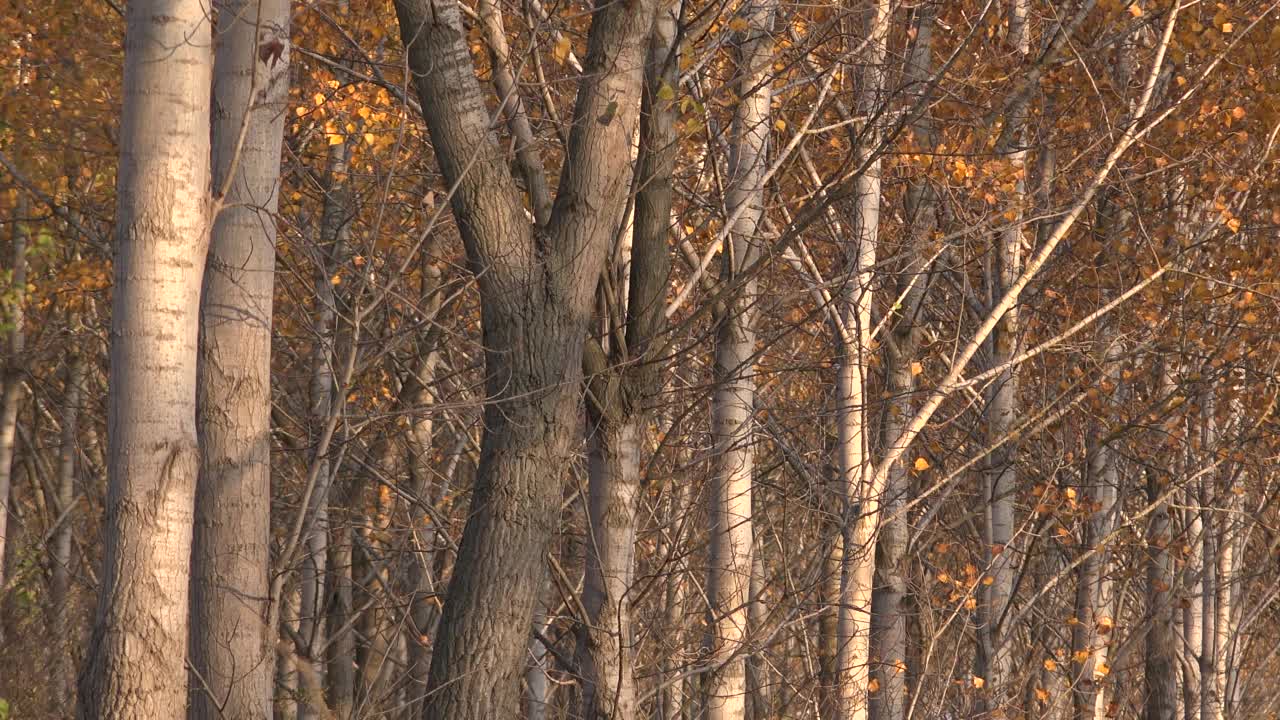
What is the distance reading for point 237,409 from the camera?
462 cm

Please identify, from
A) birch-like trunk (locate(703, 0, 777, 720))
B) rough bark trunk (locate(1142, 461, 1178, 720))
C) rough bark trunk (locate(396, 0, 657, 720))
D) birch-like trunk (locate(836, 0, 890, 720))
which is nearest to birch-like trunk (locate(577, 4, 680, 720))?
rough bark trunk (locate(396, 0, 657, 720))

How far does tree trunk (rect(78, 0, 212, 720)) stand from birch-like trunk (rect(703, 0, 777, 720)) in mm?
3483

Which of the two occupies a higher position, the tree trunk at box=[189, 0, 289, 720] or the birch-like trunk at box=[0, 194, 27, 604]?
the birch-like trunk at box=[0, 194, 27, 604]

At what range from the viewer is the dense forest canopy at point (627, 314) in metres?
4.52

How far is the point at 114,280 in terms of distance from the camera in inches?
134

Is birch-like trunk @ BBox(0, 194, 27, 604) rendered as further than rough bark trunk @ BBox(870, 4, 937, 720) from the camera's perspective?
Yes

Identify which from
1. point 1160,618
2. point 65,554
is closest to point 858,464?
point 1160,618

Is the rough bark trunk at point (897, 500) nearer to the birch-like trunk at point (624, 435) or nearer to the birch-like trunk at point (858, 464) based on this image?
the birch-like trunk at point (858, 464)

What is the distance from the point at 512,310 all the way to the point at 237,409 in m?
0.99

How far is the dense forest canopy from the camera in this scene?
452cm

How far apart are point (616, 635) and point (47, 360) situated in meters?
13.3

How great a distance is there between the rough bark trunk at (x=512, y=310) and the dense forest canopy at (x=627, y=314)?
2 cm

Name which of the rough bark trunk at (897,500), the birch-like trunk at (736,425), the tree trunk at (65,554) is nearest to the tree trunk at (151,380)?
the birch-like trunk at (736,425)

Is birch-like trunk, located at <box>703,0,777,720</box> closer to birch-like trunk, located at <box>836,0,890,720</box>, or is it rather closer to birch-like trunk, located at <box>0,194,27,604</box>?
birch-like trunk, located at <box>836,0,890,720</box>
